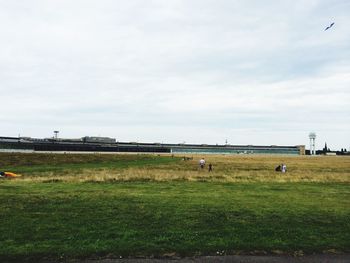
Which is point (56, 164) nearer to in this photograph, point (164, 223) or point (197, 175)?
point (197, 175)

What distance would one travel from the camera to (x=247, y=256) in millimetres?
10617

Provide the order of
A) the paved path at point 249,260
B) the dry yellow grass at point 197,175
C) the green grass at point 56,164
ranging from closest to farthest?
1. the paved path at point 249,260
2. the dry yellow grass at point 197,175
3. the green grass at point 56,164

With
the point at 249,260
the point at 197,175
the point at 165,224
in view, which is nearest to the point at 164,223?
the point at 165,224

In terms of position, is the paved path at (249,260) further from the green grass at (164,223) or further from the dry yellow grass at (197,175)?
the dry yellow grass at (197,175)

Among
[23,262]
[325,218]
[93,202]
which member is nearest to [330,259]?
[325,218]

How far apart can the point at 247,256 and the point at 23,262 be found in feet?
19.4

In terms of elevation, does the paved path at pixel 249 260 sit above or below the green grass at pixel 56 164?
below

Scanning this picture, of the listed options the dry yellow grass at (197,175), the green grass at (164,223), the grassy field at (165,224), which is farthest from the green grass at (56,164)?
the green grass at (164,223)

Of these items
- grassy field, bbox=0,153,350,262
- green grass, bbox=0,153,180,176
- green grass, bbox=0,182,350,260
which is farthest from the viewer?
green grass, bbox=0,153,180,176

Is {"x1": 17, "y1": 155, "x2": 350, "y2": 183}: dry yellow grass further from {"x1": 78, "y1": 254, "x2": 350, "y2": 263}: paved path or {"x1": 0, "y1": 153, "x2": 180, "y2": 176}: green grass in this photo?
{"x1": 78, "y1": 254, "x2": 350, "y2": 263}: paved path

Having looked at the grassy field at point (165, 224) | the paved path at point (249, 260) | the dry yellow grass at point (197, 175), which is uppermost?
the dry yellow grass at point (197, 175)

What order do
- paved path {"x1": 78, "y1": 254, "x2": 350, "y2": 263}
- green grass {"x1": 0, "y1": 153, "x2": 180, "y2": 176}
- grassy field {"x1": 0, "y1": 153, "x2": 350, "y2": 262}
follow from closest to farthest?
paved path {"x1": 78, "y1": 254, "x2": 350, "y2": 263}, grassy field {"x1": 0, "y1": 153, "x2": 350, "y2": 262}, green grass {"x1": 0, "y1": 153, "x2": 180, "y2": 176}

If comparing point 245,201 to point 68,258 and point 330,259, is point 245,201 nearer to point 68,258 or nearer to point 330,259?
point 330,259

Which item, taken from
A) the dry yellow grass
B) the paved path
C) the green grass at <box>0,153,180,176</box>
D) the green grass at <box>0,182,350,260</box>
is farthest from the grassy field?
the green grass at <box>0,153,180,176</box>
